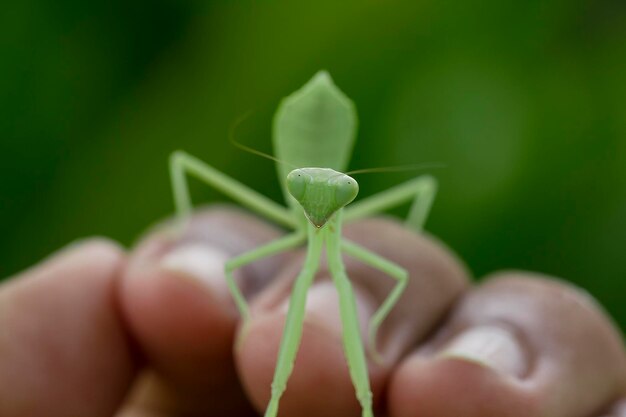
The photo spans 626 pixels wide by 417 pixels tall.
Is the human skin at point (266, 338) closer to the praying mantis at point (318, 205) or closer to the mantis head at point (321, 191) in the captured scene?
the praying mantis at point (318, 205)

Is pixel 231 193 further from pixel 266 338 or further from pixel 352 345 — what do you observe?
pixel 352 345

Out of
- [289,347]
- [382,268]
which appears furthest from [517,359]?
[289,347]

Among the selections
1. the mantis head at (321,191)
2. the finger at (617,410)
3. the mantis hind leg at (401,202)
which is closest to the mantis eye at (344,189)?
the mantis head at (321,191)

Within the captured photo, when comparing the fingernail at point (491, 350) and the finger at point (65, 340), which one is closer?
the fingernail at point (491, 350)

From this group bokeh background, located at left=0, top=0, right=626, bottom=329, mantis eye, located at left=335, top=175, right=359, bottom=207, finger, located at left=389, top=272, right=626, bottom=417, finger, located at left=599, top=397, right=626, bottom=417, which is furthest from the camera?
bokeh background, located at left=0, top=0, right=626, bottom=329

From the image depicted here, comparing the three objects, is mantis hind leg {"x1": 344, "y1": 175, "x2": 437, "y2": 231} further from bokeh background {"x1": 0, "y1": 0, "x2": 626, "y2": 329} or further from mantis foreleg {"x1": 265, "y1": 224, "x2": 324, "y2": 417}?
mantis foreleg {"x1": 265, "y1": 224, "x2": 324, "y2": 417}

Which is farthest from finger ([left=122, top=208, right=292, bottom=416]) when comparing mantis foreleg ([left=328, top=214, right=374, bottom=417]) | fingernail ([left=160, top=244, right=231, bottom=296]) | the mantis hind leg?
mantis foreleg ([left=328, top=214, right=374, bottom=417])
